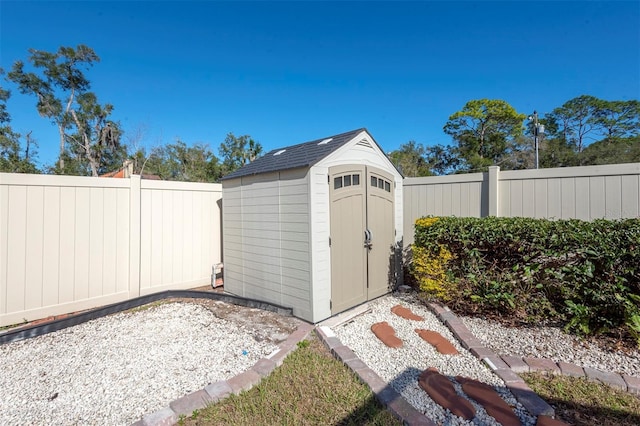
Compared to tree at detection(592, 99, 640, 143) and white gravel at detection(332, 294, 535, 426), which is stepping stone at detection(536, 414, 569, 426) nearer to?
white gravel at detection(332, 294, 535, 426)

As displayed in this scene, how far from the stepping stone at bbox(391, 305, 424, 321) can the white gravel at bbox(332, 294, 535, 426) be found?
70 mm

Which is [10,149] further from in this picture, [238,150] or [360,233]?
[360,233]

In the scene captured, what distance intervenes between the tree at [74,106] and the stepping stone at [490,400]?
2544 cm

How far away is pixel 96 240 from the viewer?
4113 millimetres

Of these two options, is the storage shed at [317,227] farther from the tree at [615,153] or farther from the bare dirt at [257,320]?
the tree at [615,153]

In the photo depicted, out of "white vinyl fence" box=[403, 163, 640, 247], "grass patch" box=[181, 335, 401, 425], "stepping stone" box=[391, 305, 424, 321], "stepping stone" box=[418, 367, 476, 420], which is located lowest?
"grass patch" box=[181, 335, 401, 425]

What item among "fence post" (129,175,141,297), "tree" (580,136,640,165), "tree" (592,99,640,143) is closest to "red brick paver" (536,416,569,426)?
"fence post" (129,175,141,297)

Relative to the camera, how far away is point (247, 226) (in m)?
4.37

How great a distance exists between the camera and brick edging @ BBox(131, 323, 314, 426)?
193 centimetres

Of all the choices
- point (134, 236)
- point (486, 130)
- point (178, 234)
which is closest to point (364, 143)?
point (178, 234)

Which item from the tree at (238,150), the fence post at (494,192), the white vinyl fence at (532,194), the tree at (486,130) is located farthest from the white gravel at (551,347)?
the tree at (486,130)

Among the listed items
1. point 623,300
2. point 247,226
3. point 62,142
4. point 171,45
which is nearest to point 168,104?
point 171,45

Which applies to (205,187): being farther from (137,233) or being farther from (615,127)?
(615,127)

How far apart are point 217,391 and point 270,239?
6.75 feet
